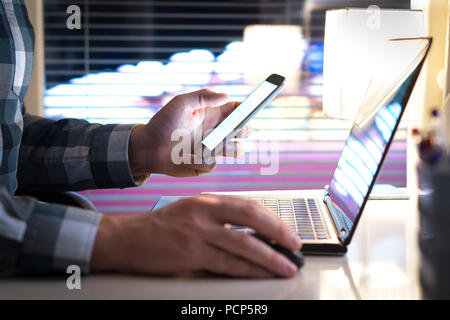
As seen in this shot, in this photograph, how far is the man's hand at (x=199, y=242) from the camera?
51cm

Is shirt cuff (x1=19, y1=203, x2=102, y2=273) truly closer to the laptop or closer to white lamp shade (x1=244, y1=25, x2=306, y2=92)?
the laptop

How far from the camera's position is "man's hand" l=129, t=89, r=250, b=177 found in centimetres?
95

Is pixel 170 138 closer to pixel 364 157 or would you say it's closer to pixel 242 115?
pixel 242 115

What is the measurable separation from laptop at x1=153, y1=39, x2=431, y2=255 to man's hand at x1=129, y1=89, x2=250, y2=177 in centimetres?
16

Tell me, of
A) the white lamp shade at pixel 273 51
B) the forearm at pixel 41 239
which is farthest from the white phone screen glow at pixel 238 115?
the white lamp shade at pixel 273 51

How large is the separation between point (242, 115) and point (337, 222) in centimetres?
26

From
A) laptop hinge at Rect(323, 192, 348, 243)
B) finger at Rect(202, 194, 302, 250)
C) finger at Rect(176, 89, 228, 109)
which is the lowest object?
laptop hinge at Rect(323, 192, 348, 243)

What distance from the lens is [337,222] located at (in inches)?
27.2

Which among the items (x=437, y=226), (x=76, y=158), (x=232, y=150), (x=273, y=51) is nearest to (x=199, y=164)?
(x=232, y=150)

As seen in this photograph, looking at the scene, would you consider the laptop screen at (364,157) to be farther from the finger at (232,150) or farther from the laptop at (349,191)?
the finger at (232,150)

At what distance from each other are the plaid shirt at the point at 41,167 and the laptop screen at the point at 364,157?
0.30 m

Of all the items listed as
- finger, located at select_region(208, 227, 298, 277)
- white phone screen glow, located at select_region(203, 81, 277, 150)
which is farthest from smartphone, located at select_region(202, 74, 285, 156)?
finger, located at select_region(208, 227, 298, 277)

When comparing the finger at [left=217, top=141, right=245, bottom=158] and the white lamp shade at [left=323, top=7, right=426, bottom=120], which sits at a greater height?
the white lamp shade at [left=323, top=7, right=426, bottom=120]

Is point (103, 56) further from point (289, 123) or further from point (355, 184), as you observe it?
point (355, 184)
